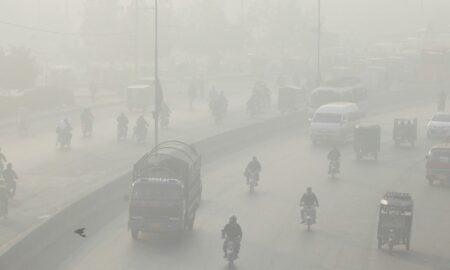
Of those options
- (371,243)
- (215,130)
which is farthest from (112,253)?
(215,130)

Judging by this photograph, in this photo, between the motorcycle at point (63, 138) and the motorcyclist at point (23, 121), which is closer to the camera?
the motorcycle at point (63, 138)

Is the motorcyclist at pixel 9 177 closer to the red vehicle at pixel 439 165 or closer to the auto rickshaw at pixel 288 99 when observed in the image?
the red vehicle at pixel 439 165

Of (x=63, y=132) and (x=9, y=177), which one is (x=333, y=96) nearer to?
(x=63, y=132)

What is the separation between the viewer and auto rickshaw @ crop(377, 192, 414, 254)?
2439cm

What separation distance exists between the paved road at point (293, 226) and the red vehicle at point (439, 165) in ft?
1.57

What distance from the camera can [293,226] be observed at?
92.0 ft

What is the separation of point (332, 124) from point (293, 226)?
19201 mm

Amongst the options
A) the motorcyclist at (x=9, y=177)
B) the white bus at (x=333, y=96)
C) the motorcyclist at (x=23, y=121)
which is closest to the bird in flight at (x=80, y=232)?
the motorcyclist at (x=9, y=177)

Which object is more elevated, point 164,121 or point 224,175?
point 164,121

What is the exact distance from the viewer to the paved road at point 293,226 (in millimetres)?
23672

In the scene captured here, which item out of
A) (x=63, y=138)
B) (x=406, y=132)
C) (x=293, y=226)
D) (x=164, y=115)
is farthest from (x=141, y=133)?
(x=293, y=226)

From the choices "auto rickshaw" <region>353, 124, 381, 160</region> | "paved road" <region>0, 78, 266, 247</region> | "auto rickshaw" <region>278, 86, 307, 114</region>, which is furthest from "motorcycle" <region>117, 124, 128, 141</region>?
"auto rickshaw" <region>278, 86, 307, 114</region>

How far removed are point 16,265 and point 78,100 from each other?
164 feet

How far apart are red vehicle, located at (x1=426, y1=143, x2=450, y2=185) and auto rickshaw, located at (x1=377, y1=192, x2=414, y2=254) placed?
10753mm
